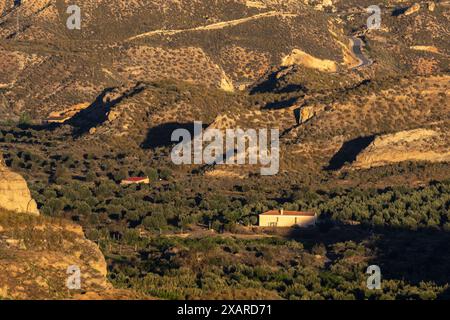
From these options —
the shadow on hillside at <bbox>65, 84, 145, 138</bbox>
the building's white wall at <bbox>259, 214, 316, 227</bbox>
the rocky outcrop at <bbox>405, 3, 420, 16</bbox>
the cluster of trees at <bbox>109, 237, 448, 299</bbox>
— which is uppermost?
the rocky outcrop at <bbox>405, 3, 420, 16</bbox>

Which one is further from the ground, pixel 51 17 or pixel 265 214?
pixel 51 17

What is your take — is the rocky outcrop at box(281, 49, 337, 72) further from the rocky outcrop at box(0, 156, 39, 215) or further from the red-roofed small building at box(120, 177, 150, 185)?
the rocky outcrop at box(0, 156, 39, 215)

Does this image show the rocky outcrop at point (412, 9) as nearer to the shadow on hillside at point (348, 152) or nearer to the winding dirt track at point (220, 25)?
the winding dirt track at point (220, 25)

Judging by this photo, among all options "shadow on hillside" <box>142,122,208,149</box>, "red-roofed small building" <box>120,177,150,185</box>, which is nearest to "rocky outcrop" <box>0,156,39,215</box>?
"red-roofed small building" <box>120,177,150,185</box>

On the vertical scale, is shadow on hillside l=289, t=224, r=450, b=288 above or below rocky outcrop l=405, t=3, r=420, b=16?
below
